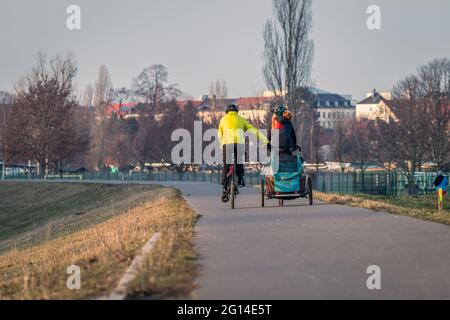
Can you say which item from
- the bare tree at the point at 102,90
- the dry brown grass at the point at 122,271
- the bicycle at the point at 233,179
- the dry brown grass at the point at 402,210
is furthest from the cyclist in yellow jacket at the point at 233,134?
the bare tree at the point at 102,90

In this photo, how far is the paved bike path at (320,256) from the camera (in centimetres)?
729

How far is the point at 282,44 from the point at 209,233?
3581 centimetres

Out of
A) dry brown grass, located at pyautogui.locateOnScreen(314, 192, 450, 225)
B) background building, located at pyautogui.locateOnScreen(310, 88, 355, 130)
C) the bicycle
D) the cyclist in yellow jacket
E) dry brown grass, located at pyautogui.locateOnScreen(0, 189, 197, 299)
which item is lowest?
dry brown grass, located at pyautogui.locateOnScreen(0, 189, 197, 299)

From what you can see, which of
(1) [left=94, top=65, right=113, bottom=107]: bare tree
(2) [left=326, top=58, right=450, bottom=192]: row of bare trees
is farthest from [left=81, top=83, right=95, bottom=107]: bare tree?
(2) [left=326, top=58, right=450, bottom=192]: row of bare trees

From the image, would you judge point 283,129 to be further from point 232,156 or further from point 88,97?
point 88,97

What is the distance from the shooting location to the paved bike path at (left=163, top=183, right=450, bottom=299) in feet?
23.9

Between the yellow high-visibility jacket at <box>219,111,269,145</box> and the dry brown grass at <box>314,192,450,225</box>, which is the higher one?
the yellow high-visibility jacket at <box>219,111,269,145</box>

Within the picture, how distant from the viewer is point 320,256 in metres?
9.30

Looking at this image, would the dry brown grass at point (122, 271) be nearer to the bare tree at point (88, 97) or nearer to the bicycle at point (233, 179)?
the bicycle at point (233, 179)

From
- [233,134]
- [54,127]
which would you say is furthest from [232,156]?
[54,127]

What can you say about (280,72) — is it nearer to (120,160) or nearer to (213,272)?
(213,272)

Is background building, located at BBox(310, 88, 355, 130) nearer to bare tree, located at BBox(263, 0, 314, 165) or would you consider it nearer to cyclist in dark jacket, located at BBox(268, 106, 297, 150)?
bare tree, located at BBox(263, 0, 314, 165)
